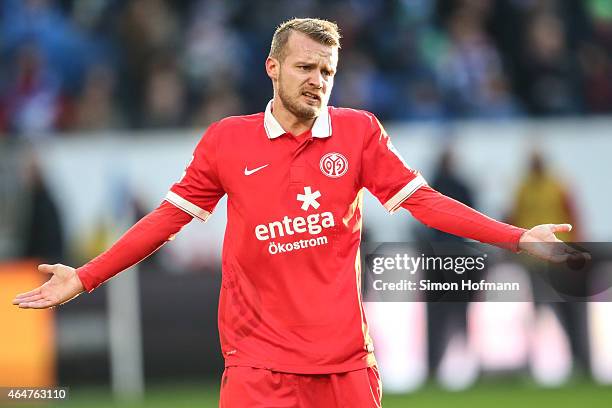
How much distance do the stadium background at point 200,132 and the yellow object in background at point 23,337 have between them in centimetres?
2

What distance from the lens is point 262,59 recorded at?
1412cm

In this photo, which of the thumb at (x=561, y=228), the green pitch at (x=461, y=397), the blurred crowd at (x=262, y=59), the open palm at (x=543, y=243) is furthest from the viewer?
the blurred crowd at (x=262, y=59)

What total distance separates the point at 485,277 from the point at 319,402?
40.3 inches

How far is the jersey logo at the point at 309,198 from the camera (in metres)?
5.13

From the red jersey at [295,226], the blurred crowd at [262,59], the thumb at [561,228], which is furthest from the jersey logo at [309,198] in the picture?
the blurred crowd at [262,59]

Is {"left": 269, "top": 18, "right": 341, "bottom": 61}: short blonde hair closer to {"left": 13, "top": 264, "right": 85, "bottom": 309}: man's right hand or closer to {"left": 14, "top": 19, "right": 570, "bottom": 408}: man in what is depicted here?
{"left": 14, "top": 19, "right": 570, "bottom": 408}: man

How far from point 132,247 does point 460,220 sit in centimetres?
132

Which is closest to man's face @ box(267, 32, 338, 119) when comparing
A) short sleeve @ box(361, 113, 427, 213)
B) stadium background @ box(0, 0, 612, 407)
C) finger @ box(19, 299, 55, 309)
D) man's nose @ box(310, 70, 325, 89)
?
man's nose @ box(310, 70, 325, 89)

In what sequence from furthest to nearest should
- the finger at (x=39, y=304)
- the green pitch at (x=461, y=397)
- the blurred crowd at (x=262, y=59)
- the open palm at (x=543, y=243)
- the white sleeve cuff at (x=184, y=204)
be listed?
the blurred crowd at (x=262, y=59) < the green pitch at (x=461, y=397) < the white sleeve cuff at (x=184, y=204) < the finger at (x=39, y=304) < the open palm at (x=543, y=243)

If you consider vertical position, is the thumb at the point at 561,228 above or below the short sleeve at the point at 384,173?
below

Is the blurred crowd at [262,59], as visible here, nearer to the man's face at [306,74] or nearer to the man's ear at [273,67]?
Result: the man's ear at [273,67]

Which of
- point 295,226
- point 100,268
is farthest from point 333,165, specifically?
point 100,268

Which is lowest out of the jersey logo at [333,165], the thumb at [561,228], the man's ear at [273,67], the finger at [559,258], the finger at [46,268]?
the finger at [559,258]

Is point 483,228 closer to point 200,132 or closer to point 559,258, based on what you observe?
point 559,258
